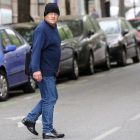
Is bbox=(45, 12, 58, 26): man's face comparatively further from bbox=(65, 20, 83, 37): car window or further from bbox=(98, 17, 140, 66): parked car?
bbox=(98, 17, 140, 66): parked car

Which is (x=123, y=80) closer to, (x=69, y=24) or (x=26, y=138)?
(x=69, y=24)

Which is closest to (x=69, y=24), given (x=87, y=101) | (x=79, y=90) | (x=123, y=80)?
(x=123, y=80)

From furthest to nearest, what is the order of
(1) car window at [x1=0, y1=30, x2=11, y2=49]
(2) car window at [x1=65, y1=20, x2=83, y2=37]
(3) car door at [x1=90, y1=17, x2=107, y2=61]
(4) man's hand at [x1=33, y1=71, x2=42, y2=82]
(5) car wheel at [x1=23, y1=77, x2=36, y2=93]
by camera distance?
1. (3) car door at [x1=90, y1=17, x2=107, y2=61]
2. (2) car window at [x1=65, y1=20, x2=83, y2=37]
3. (5) car wheel at [x1=23, y1=77, x2=36, y2=93]
4. (1) car window at [x1=0, y1=30, x2=11, y2=49]
5. (4) man's hand at [x1=33, y1=71, x2=42, y2=82]

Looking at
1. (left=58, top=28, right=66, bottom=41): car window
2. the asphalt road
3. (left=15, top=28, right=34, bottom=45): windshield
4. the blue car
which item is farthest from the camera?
(left=58, top=28, right=66, bottom=41): car window

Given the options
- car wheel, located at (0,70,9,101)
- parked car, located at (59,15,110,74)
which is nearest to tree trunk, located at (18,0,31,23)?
parked car, located at (59,15,110,74)

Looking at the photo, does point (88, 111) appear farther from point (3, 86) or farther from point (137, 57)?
point (137, 57)

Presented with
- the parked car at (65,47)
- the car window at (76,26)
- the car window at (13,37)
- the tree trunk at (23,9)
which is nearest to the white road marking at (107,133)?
the car window at (13,37)

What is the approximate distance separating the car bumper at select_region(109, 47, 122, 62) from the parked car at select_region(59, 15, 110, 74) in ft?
4.64

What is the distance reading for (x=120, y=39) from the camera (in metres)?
25.1

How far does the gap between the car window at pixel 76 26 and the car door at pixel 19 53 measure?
4.83 meters

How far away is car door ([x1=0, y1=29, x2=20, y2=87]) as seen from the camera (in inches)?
595

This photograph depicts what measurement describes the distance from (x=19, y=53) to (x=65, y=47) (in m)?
3.14

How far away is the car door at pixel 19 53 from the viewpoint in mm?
15742

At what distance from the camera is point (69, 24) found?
21.7m
